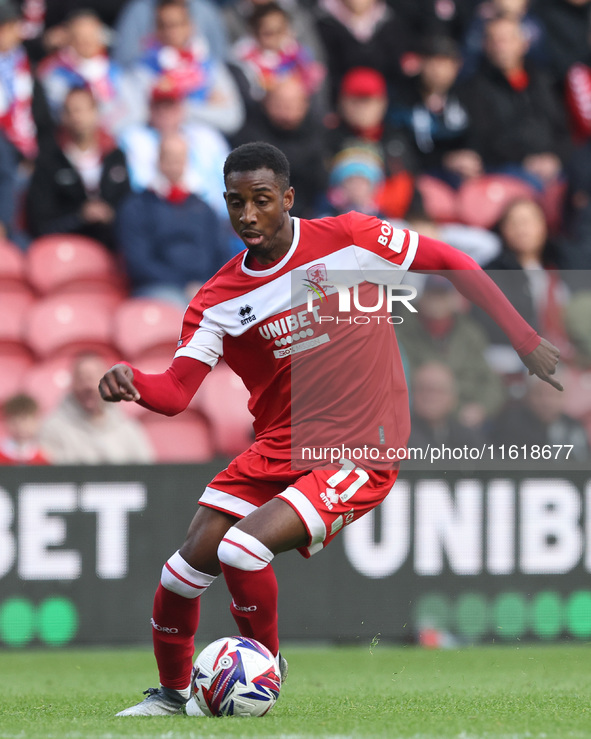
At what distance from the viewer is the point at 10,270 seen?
9391 millimetres

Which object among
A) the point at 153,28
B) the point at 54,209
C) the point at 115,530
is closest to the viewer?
the point at 115,530

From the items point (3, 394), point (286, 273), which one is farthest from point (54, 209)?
point (286, 273)

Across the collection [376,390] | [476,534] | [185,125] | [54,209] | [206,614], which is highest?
[185,125]

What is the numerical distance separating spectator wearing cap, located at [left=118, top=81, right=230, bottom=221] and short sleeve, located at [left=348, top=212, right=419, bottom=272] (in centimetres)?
493

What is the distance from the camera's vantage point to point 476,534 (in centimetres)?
751

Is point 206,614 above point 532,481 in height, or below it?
below

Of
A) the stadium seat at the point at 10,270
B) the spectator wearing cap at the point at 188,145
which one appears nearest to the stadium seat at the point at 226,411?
the spectator wearing cap at the point at 188,145

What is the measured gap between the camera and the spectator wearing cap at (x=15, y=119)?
9695 mm

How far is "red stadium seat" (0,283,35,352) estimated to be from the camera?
9.11 metres

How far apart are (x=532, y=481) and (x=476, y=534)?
47 cm

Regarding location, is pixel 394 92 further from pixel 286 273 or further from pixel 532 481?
pixel 286 273

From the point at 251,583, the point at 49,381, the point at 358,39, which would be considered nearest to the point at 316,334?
the point at 251,583

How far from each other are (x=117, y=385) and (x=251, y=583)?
2.91ft

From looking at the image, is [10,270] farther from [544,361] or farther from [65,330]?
[544,361]
